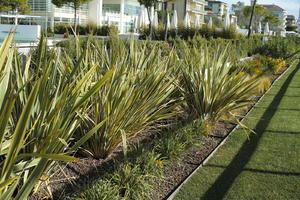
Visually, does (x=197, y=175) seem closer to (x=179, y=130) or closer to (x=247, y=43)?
(x=179, y=130)

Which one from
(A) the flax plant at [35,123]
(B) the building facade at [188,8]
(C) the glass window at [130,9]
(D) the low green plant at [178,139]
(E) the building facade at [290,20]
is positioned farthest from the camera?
(E) the building facade at [290,20]

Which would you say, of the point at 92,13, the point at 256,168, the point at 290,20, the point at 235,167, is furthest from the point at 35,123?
the point at 290,20

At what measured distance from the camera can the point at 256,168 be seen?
3.58m

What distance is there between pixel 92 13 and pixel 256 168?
110 feet

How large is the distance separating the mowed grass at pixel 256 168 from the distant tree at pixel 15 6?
73.1ft

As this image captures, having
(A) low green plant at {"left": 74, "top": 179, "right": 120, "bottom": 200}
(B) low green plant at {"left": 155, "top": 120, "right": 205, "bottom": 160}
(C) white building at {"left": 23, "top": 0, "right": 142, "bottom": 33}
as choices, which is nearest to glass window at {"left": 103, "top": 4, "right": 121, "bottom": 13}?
(C) white building at {"left": 23, "top": 0, "right": 142, "bottom": 33}

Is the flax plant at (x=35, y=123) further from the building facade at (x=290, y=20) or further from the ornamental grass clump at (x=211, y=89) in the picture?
the building facade at (x=290, y=20)

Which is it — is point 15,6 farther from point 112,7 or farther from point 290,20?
point 290,20

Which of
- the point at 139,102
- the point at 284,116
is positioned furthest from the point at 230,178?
the point at 284,116

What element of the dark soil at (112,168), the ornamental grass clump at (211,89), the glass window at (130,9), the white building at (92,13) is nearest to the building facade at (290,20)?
the glass window at (130,9)

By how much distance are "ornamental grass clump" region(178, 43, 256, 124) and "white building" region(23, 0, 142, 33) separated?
21.5 metres

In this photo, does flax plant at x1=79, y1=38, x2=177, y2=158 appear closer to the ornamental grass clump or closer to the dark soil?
the dark soil

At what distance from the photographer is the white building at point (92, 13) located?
102 feet

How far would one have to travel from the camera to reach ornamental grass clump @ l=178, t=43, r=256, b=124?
428 centimetres
